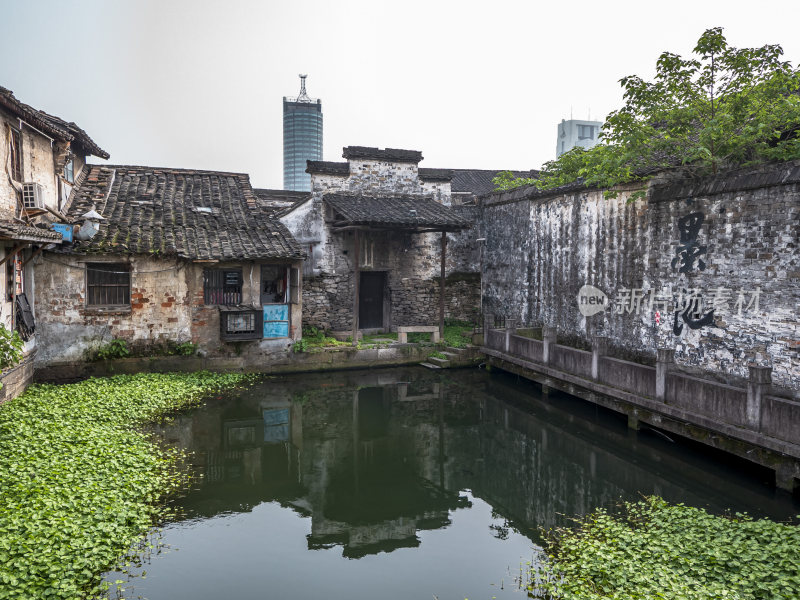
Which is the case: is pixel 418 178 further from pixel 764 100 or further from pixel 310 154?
pixel 310 154

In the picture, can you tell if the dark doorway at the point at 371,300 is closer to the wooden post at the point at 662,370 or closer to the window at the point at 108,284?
the window at the point at 108,284

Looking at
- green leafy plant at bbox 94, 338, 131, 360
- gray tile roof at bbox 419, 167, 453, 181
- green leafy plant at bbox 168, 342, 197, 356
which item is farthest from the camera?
gray tile roof at bbox 419, 167, 453, 181

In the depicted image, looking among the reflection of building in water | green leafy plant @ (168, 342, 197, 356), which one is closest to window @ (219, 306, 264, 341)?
green leafy plant @ (168, 342, 197, 356)

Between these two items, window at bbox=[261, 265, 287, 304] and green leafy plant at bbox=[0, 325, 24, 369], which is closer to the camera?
green leafy plant at bbox=[0, 325, 24, 369]

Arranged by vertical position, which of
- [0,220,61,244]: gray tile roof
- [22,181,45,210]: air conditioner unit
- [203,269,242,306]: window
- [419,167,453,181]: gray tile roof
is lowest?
[203,269,242,306]: window

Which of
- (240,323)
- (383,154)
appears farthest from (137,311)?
(383,154)

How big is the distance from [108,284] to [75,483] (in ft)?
25.2

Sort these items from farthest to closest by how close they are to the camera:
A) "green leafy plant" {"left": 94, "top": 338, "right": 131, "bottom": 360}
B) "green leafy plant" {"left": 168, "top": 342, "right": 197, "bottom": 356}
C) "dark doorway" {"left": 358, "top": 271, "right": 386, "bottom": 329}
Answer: "dark doorway" {"left": 358, "top": 271, "right": 386, "bottom": 329}
"green leafy plant" {"left": 168, "top": 342, "right": 197, "bottom": 356}
"green leafy plant" {"left": 94, "top": 338, "right": 131, "bottom": 360}

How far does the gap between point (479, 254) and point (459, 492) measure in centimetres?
1230

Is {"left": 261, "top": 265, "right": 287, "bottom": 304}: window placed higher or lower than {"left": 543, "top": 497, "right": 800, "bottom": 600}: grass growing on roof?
higher

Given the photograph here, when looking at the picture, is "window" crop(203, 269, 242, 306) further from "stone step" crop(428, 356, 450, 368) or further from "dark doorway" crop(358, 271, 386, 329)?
"stone step" crop(428, 356, 450, 368)

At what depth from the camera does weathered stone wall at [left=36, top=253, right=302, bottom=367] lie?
500 inches

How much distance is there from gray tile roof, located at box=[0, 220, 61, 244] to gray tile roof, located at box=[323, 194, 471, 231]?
7.42 m

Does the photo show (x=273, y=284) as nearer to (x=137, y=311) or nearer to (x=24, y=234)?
(x=137, y=311)
